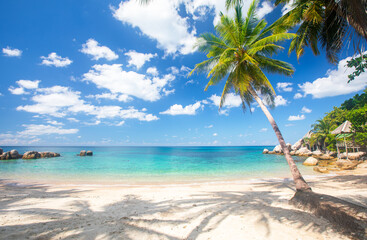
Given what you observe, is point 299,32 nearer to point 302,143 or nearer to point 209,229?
point 209,229

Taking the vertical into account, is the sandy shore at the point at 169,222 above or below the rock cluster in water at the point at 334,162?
above

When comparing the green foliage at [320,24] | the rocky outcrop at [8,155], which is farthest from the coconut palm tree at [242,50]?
the rocky outcrop at [8,155]

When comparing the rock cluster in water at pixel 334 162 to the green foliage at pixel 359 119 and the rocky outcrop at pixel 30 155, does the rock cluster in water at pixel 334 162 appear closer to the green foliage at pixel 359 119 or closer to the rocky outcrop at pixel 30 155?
the green foliage at pixel 359 119

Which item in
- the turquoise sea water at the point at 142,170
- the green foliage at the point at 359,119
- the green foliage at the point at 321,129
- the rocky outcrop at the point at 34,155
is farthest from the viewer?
the rocky outcrop at the point at 34,155

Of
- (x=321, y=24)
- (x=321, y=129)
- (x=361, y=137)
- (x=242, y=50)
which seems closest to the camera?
(x=321, y=24)

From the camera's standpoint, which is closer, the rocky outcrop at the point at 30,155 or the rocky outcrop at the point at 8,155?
the rocky outcrop at the point at 8,155

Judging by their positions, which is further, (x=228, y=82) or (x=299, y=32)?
(x=228, y=82)

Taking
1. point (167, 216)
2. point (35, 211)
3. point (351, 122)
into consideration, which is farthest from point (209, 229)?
point (351, 122)

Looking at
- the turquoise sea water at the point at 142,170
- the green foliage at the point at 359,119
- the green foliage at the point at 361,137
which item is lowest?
the turquoise sea water at the point at 142,170

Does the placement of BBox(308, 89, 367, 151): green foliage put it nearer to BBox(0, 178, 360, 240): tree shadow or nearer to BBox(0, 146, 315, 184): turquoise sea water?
BBox(0, 146, 315, 184): turquoise sea water

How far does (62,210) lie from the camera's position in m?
5.35

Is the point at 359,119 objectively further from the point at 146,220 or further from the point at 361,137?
the point at 146,220

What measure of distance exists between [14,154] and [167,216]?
49.4 m

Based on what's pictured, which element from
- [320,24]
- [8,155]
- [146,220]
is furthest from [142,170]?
[8,155]
